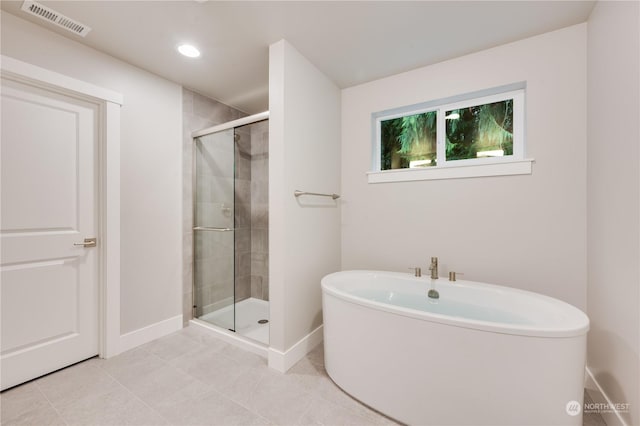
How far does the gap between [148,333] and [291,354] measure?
52.7 inches

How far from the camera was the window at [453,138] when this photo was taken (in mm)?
2082

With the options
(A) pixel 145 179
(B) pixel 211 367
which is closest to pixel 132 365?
(B) pixel 211 367

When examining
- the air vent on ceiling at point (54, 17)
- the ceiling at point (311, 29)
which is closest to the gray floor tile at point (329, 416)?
the ceiling at point (311, 29)

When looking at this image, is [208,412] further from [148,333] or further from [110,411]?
[148,333]

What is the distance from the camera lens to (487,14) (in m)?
1.68

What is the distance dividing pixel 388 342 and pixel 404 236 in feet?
3.69

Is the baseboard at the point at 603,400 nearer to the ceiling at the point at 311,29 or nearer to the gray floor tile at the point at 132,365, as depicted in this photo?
the ceiling at the point at 311,29

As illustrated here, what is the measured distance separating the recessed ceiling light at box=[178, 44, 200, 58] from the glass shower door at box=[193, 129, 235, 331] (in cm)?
67

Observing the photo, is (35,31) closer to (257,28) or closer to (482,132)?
(257,28)

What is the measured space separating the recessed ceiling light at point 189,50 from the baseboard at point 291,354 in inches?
93.7

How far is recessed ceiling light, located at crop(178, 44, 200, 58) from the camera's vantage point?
200 centimetres

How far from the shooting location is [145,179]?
233cm

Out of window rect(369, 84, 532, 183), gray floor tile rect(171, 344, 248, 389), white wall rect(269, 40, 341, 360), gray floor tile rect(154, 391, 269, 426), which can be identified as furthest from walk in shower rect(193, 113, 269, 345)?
window rect(369, 84, 532, 183)

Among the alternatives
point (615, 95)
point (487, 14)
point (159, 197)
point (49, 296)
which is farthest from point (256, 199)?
point (615, 95)
